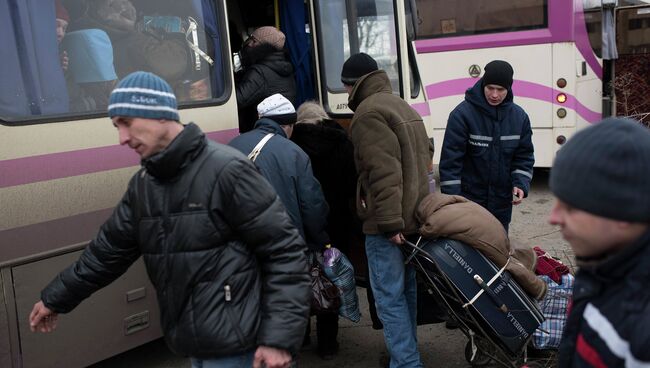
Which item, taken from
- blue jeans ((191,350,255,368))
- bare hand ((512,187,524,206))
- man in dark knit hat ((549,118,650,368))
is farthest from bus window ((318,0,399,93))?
man in dark knit hat ((549,118,650,368))

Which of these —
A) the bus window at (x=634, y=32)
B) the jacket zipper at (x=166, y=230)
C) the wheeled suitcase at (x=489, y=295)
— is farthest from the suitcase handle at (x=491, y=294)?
the bus window at (x=634, y=32)

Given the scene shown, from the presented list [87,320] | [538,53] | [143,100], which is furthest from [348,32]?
[538,53]

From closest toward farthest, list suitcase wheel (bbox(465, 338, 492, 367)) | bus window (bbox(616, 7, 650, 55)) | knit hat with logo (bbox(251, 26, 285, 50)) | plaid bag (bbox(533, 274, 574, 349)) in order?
plaid bag (bbox(533, 274, 574, 349)) < suitcase wheel (bbox(465, 338, 492, 367)) < knit hat with logo (bbox(251, 26, 285, 50)) < bus window (bbox(616, 7, 650, 55))

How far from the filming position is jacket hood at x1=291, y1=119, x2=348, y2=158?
4391 millimetres

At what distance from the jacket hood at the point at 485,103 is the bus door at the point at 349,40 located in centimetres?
99

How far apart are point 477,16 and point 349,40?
402 cm

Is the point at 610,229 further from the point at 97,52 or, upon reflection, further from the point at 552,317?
the point at 97,52

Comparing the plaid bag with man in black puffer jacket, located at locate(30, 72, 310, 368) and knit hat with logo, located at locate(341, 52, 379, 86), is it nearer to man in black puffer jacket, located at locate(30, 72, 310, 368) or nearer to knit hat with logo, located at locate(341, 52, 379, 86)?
knit hat with logo, located at locate(341, 52, 379, 86)

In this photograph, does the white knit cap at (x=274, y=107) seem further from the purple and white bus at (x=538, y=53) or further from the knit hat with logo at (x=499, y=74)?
the purple and white bus at (x=538, y=53)

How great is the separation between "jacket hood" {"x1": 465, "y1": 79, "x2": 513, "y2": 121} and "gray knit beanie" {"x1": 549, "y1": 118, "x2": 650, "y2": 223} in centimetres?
287

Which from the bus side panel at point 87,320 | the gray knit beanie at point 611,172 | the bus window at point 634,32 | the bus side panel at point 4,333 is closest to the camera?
the gray knit beanie at point 611,172

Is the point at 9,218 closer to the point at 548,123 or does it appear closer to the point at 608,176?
the point at 608,176

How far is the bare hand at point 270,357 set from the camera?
2293mm

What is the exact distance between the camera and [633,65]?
9.90 metres
